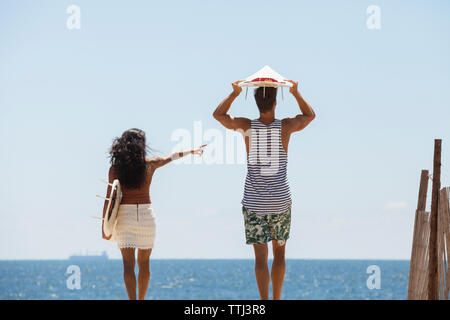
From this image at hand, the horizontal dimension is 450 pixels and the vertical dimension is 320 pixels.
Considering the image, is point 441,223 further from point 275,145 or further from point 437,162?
point 275,145

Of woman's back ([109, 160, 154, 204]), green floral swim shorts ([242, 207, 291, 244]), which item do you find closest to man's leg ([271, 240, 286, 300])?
green floral swim shorts ([242, 207, 291, 244])

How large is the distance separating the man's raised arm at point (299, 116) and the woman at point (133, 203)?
1421mm

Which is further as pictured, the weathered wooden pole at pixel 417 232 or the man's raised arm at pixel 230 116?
the weathered wooden pole at pixel 417 232

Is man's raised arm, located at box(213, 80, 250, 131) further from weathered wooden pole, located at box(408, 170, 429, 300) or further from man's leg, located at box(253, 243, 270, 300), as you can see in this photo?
weathered wooden pole, located at box(408, 170, 429, 300)

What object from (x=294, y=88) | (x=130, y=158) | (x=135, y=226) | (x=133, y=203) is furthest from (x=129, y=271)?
(x=294, y=88)

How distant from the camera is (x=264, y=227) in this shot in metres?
6.86

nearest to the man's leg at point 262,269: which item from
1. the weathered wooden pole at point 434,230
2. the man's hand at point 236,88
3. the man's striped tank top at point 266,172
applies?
the man's striped tank top at point 266,172

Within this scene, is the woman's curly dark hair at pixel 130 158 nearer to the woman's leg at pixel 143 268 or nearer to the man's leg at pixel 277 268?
the woman's leg at pixel 143 268

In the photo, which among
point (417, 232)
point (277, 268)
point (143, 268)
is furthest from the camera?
point (417, 232)

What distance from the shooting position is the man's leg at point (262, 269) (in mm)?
6844

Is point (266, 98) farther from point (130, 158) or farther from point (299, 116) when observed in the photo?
point (130, 158)

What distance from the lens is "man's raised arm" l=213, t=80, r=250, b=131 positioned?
6961mm

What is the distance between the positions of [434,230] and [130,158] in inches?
138
